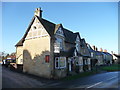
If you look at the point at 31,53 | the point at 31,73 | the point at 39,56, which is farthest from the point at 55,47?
the point at 31,73

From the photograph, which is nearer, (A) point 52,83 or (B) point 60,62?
(A) point 52,83

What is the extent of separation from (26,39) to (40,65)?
6365 mm

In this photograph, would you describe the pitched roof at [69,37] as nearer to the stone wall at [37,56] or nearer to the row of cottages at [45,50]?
the row of cottages at [45,50]

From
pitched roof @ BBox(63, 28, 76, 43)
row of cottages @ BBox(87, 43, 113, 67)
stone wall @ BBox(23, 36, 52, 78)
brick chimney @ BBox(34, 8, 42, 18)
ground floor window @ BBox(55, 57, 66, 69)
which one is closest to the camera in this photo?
stone wall @ BBox(23, 36, 52, 78)

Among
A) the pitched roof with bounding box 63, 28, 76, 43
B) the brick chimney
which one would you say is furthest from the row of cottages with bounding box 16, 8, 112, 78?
the pitched roof with bounding box 63, 28, 76, 43

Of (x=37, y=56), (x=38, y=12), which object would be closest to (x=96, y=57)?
(x=38, y=12)

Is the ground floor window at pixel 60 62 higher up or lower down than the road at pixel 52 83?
higher up

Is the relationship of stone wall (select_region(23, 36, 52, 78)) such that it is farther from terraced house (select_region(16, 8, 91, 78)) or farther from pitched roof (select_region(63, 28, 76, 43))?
pitched roof (select_region(63, 28, 76, 43))

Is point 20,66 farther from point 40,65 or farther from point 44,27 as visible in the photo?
point 44,27

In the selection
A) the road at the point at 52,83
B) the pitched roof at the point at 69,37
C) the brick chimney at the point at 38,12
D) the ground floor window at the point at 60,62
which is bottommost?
the road at the point at 52,83

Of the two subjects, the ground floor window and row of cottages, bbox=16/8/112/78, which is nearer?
row of cottages, bbox=16/8/112/78

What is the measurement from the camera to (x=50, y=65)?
19.8 m

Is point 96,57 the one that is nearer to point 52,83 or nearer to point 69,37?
point 69,37

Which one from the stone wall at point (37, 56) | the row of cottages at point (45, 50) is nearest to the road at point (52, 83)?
the stone wall at point (37, 56)
